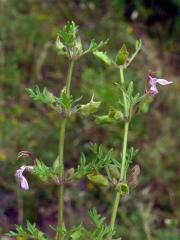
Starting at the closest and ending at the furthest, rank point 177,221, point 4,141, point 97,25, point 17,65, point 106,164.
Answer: point 106,164
point 177,221
point 4,141
point 17,65
point 97,25

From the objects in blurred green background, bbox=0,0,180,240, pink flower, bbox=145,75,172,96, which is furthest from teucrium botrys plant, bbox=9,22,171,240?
blurred green background, bbox=0,0,180,240

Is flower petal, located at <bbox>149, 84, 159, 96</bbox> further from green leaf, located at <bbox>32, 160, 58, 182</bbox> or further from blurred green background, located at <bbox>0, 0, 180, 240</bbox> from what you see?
blurred green background, located at <bbox>0, 0, 180, 240</bbox>

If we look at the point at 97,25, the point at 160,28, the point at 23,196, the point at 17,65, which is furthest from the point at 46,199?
the point at 160,28

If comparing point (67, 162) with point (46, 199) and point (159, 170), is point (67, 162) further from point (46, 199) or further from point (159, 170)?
point (159, 170)

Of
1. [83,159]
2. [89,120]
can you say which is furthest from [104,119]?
[89,120]

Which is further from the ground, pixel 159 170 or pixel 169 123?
A: pixel 169 123

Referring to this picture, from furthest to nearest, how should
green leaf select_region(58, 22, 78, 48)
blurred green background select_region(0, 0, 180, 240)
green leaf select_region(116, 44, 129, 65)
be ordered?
blurred green background select_region(0, 0, 180, 240)
green leaf select_region(116, 44, 129, 65)
green leaf select_region(58, 22, 78, 48)

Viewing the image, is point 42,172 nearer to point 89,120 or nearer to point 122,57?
point 122,57

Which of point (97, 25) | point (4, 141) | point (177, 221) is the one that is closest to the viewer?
point (177, 221)

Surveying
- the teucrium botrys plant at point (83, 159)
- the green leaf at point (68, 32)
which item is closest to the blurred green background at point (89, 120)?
the teucrium botrys plant at point (83, 159)
